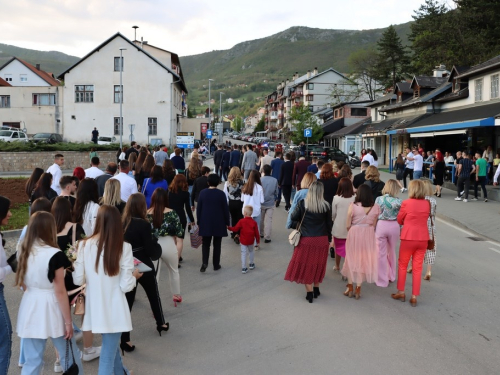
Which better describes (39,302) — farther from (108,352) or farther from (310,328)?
(310,328)

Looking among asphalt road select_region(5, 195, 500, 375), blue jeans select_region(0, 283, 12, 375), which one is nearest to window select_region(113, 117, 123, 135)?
asphalt road select_region(5, 195, 500, 375)

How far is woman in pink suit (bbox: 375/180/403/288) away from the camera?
25.5 ft

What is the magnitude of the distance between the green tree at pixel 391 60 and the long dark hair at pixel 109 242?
219 feet

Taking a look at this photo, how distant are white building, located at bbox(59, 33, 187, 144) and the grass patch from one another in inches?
1359

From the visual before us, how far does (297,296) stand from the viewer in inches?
297

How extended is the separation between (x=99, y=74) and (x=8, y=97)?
33.1 ft

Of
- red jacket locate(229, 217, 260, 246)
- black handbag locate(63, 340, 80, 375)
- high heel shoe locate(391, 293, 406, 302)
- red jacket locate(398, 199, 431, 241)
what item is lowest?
high heel shoe locate(391, 293, 406, 302)

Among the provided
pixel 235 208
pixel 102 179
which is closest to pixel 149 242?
pixel 102 179

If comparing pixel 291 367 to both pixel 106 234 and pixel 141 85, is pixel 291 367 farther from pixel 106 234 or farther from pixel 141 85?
pixel 141 85

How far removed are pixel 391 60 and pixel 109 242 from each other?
6891 centimetres

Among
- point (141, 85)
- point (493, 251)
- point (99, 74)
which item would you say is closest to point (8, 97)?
point (99, 74)

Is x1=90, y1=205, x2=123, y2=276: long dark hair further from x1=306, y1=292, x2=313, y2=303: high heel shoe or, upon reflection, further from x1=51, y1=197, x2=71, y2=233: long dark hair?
x1=306, y1=292, x2=313, y2=303: high heel shoe

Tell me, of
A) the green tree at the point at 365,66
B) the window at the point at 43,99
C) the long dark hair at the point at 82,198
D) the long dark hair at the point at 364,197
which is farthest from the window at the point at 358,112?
the long dark hair at the point at 82,198

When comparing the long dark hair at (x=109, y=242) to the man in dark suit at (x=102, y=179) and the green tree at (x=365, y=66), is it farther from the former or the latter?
the green tree at (x=365, y=66)
